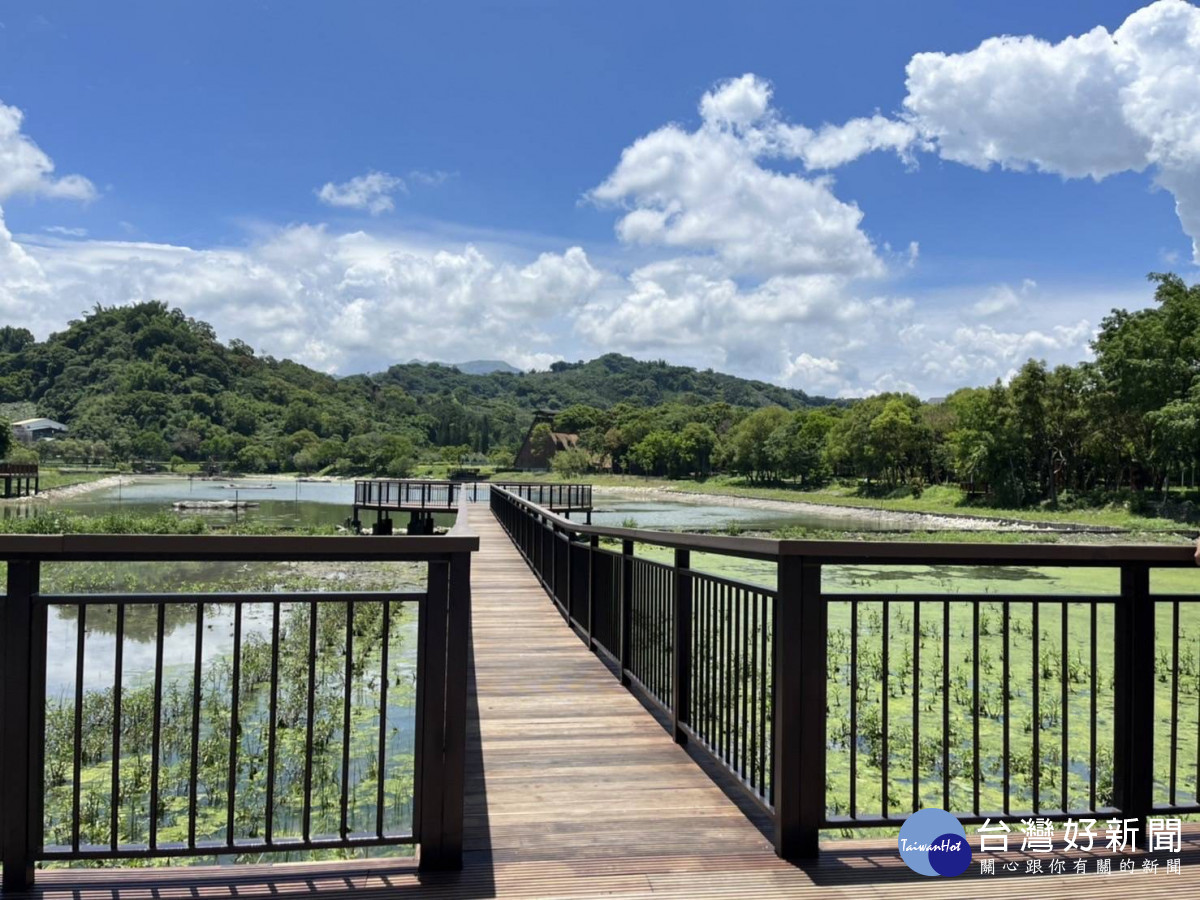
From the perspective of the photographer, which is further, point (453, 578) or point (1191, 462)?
point (1191, 462)

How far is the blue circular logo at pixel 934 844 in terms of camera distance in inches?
95.2

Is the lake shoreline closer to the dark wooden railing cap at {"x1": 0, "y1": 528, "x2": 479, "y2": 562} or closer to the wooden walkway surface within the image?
the wooden walkway surface

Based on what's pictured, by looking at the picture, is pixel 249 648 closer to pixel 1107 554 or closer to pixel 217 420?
pixel 1107 554

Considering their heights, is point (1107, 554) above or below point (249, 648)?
above

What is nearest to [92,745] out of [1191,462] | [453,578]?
[453,578]

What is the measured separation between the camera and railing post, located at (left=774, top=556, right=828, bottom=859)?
2381 mm

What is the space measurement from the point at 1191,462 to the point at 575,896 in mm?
43132

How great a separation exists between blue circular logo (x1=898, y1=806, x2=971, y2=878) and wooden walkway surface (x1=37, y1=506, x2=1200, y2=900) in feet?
0.11

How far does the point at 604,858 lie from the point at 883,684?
→ 0.94 m

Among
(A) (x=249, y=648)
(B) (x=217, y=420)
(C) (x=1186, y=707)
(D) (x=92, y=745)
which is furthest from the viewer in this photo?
(B) (x=217, y=420)

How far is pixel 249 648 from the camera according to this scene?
916 centimetres

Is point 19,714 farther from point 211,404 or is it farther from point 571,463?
point 211,404

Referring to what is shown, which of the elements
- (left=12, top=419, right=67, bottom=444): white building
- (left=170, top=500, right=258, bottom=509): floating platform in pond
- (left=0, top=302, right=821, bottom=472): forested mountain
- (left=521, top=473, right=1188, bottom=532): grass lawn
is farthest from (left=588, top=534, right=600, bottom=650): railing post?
(left=12, top=419, right=67, bottom=444): white building

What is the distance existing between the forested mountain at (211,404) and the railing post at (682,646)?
291 feet
